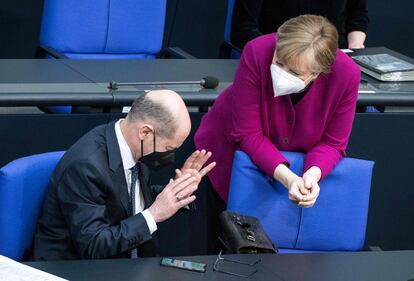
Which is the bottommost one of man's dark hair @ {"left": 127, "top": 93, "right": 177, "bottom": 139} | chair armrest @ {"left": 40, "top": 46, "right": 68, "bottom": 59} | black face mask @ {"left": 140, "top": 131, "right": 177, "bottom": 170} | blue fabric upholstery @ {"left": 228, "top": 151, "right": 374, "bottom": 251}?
blue fabric upholstery @ {"left": 228, "top": 151, "right": 374, "bottom": 251}

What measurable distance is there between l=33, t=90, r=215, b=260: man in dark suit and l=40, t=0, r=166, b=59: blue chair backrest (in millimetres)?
1676

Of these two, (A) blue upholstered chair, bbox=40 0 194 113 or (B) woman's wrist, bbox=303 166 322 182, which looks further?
(A) blue upholstered chair, bbox=40 0 194 113

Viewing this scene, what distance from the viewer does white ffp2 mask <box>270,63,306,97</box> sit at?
279cm

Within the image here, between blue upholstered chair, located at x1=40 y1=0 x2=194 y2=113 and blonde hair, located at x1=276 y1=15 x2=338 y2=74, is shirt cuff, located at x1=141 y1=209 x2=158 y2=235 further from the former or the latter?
blue upholstered chair, located at x1=40 y1=0 x2=194 y2=113

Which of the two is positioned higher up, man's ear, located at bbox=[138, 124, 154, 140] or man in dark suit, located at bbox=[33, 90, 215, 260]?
man's ear, located at bbox=[138, 124, 154, 140]

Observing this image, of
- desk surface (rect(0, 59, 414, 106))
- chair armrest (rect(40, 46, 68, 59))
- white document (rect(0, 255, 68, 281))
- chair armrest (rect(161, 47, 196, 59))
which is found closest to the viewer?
white document (rect(0, 255, 68, 281))

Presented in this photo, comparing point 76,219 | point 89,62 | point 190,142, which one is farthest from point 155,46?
point 76,219

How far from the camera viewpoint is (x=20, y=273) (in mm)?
2180

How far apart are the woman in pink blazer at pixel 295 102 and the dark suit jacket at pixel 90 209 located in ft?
1.63

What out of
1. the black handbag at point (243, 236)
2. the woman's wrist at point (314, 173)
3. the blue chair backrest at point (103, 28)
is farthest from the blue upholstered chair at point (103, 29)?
the black handbag at point (243, 236)

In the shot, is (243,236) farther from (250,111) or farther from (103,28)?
(103,28)

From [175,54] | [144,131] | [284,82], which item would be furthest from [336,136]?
[175,54]

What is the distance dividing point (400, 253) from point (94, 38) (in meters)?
2.23

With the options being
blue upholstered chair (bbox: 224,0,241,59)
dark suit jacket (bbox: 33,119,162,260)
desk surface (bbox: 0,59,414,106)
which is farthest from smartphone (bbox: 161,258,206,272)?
blue upholstered chair (bbox: 224,0,241,59)
